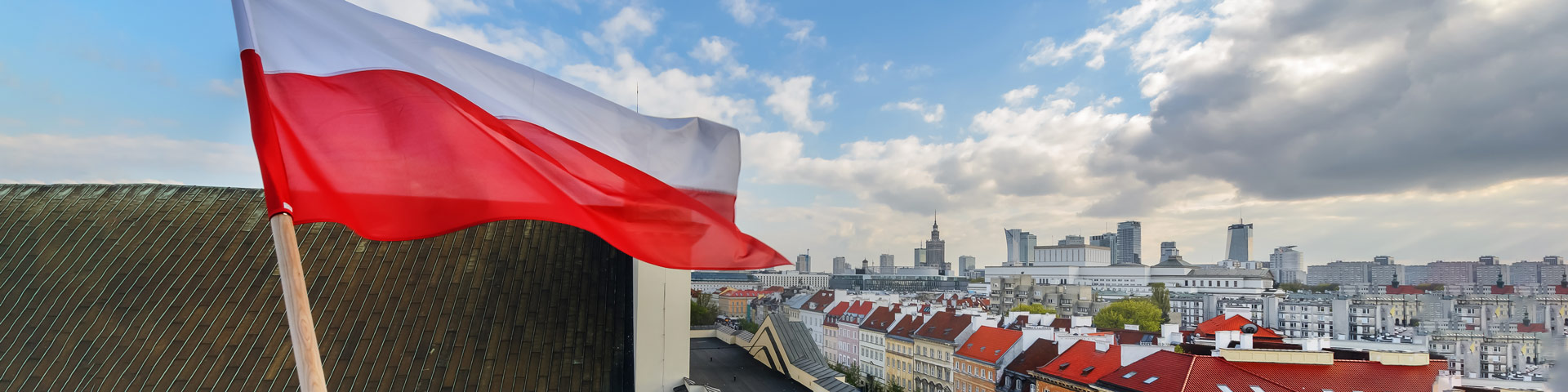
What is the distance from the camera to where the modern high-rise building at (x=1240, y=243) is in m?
186

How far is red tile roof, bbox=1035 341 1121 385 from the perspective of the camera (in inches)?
1384

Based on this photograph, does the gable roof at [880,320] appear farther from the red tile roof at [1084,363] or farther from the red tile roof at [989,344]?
the red tile roof at [1084,363]

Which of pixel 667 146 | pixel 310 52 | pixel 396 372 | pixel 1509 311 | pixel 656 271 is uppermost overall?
pixel 310 52

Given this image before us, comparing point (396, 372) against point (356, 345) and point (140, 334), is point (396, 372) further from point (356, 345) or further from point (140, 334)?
point (140, 334)

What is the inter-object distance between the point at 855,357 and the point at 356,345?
6029 cm

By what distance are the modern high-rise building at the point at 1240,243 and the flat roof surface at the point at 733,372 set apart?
→ 667 feet

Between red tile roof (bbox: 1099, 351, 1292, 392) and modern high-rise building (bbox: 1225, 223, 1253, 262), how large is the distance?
17894 cm

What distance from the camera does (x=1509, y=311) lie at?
4669cm

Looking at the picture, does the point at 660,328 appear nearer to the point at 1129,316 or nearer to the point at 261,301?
the point at 261,301

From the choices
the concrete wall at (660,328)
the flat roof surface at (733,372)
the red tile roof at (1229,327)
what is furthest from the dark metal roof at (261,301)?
the red tile roof at (1229,327)

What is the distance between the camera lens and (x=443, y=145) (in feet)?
12.6

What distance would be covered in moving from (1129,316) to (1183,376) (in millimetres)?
52694

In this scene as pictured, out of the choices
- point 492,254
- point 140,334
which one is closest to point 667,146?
point 492,254

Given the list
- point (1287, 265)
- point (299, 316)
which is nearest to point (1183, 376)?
point (299, 316)
